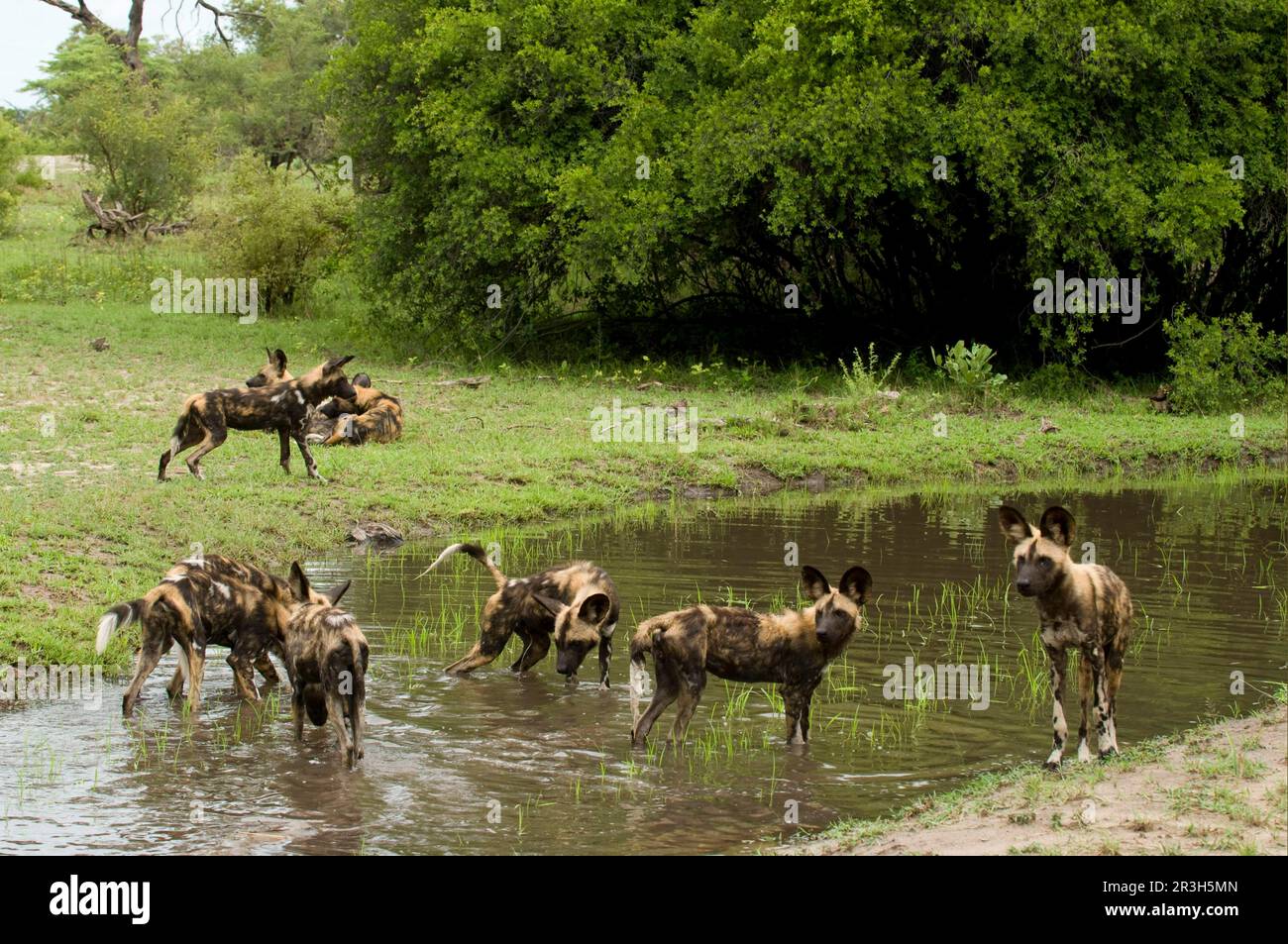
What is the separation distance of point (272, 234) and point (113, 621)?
20.5m

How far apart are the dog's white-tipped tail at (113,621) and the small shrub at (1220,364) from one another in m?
17.3

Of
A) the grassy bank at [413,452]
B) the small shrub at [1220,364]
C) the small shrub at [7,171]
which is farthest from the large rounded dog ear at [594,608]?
the small shrub at [7,171]

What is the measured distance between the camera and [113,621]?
841cm

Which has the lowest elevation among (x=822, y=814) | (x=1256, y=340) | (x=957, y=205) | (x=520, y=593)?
(x=822, y=814)

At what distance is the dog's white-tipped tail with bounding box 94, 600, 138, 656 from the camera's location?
27.0ft

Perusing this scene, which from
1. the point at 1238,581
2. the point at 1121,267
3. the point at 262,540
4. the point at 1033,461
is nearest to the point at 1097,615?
the point at 1238,581

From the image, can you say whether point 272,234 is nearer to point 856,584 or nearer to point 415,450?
point 415,450

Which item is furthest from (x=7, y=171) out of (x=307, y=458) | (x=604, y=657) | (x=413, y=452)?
(x=604, y=657)

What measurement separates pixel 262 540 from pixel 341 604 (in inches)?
61.4
